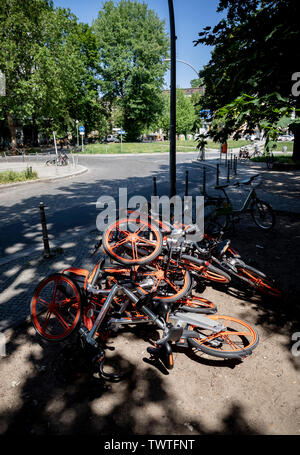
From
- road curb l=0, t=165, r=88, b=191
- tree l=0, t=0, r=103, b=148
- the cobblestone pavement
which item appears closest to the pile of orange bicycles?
the cobblestone pavement

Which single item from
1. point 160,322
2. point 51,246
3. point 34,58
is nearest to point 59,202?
point 51,246

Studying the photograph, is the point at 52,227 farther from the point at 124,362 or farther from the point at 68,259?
the point at 124,362

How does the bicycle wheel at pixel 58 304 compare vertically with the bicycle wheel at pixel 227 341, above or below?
above

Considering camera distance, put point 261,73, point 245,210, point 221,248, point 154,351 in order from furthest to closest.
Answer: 1. point 245,210
2. point 221,248
3. point 261,73
4. point 154,351

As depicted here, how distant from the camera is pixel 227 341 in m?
3.52

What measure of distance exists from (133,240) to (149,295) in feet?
2.93

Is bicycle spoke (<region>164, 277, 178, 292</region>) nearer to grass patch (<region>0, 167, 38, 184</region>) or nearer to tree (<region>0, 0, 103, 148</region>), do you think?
grass patch (<region>0, 167, 38, 184</region>)

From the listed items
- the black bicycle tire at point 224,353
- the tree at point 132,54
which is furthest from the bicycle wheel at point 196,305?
the tree at point 132,54

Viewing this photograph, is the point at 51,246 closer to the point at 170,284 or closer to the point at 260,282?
the point at 170,284

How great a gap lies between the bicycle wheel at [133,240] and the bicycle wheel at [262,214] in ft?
14.6

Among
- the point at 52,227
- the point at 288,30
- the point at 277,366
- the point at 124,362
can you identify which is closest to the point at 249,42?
the point at 288,30

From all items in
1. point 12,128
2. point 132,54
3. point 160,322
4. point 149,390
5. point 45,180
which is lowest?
point 149,390

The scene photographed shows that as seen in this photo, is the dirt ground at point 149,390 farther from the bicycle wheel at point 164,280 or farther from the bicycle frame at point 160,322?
the bicycle wheel at point 164,280

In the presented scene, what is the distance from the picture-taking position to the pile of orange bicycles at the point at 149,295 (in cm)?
329
